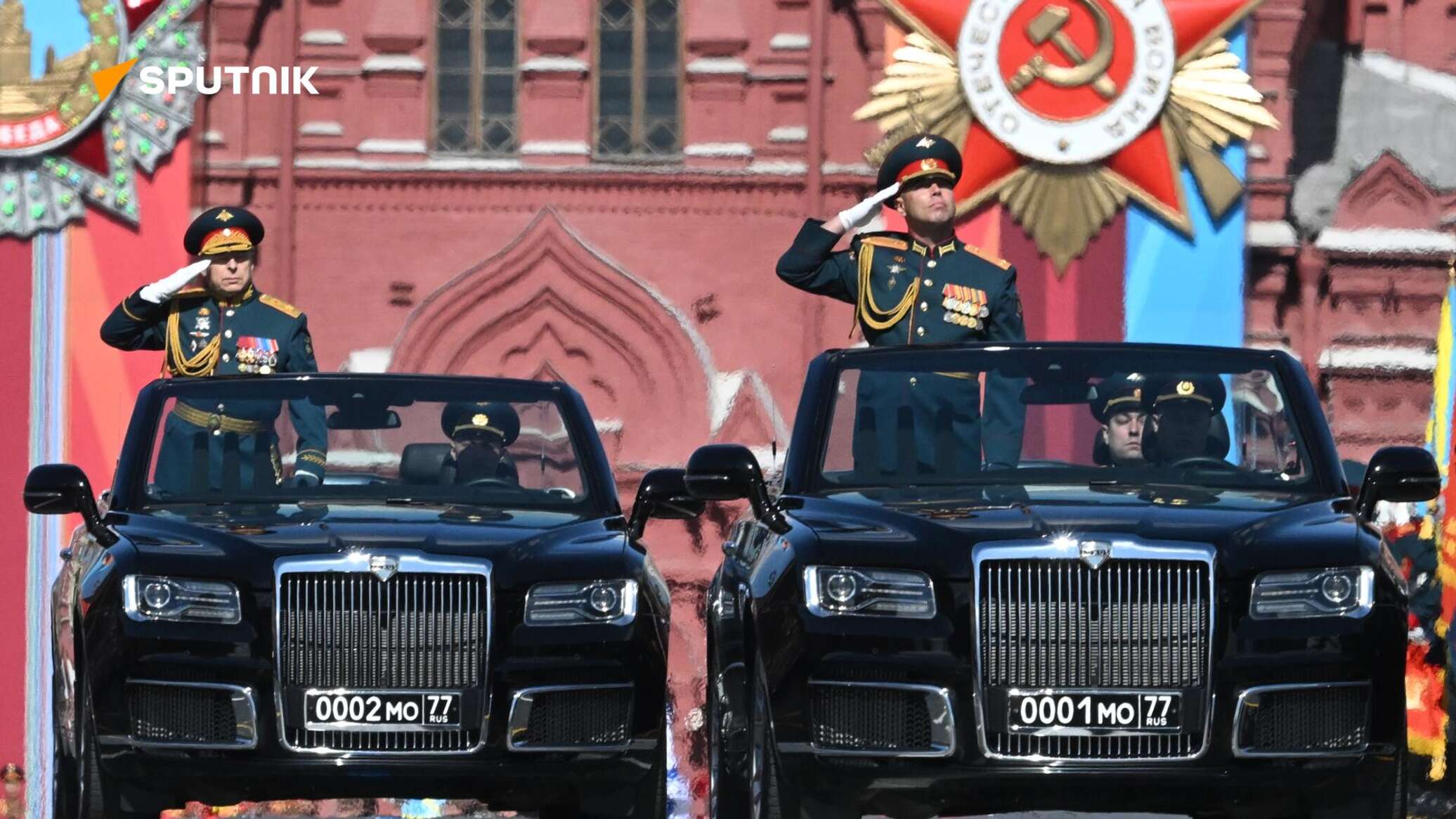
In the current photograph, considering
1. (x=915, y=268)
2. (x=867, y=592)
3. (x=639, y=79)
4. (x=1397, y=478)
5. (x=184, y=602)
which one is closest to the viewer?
(x=867, y=592)

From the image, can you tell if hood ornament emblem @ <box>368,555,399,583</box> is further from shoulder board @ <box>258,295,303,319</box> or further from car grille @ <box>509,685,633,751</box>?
shoulder board @ <box>258,295,303,319</box>

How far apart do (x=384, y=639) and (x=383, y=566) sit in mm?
203

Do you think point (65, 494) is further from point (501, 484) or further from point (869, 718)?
point (869, 718)

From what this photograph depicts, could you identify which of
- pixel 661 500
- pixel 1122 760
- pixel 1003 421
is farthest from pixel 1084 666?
pixel 661 500

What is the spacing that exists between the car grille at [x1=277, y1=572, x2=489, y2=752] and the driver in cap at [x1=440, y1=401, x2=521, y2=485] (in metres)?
1.14

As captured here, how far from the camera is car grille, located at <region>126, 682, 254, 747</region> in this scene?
8125 millimetres

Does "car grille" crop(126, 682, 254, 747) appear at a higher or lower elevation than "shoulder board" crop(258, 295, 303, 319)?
lower

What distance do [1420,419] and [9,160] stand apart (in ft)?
41.5

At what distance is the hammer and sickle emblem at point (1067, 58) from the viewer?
25656 millimetres

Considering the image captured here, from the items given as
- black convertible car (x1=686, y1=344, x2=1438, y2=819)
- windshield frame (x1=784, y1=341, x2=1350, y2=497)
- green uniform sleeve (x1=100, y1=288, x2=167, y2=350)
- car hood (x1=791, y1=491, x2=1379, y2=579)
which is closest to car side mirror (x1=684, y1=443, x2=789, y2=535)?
windshield frame (x1=784, y1=341, x2=1350, y2=497)

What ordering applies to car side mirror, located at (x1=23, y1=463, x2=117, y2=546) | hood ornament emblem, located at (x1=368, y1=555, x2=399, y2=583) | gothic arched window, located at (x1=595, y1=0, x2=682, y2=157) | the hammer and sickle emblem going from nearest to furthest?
1. hood ornament emblem, located at (x1=368, y1=555, x2=399, y2=583)
2. car side mirror, located at (x1=23, y1=463, x2=117, y2=546)
3. the hammer and sickle emblem
4. gothic arched window, located at (x1=595, y1=0, x2=682, y2=157)

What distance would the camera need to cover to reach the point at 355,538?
840cm

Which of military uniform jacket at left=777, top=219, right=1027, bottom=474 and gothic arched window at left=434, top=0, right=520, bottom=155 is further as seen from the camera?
gothic arched window at left=434, top=0, right=520, bottom=155

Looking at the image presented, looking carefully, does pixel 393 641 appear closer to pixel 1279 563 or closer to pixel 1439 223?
pixel 1279 563
